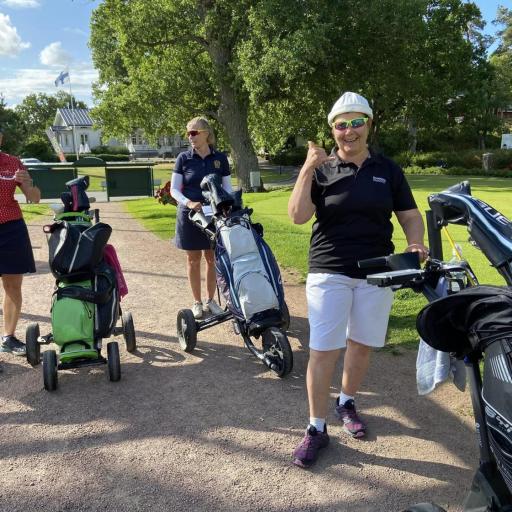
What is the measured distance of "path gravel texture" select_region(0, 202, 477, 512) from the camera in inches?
113

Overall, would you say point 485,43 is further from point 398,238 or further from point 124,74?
point 398,238

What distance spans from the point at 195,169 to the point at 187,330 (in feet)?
5.54

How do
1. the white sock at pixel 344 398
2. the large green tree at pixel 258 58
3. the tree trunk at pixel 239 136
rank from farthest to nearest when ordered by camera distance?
the tree trunk at pixel 239 136
the large green tree at pixel 258 58
the white sock at pixel 344 398

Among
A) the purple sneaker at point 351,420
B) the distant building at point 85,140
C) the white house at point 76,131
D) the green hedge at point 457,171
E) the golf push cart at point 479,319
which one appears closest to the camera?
the golf push cart at point 479,319

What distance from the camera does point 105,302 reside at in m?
4.33

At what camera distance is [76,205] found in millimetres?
4629

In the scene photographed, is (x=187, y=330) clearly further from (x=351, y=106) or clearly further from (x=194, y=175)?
(x=351, y=106)

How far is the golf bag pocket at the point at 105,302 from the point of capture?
427 centimetres

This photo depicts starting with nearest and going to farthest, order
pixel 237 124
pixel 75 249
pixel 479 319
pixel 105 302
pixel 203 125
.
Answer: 1. pixel 479 319
2. pixel 75 249
3. pixel 105 302
4. pixel 203 125
5. pixel 237 124

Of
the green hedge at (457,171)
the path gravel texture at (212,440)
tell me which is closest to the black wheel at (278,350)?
the path gravel texture at (212,440)

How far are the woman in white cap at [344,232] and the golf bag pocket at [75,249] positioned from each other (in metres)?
1.88

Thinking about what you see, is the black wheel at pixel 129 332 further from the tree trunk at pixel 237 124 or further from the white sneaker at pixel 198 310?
the tree trunk at pixel 237 124

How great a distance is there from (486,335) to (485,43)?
245 ft

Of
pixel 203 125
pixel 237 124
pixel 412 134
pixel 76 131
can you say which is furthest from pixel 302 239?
pixel 76 131
